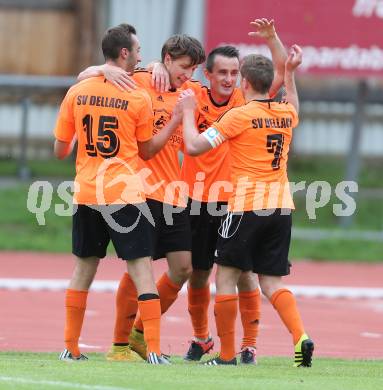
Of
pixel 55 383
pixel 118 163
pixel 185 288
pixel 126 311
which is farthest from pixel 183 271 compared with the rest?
pixel 185 288

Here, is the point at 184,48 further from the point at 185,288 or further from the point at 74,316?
the point at 185,288

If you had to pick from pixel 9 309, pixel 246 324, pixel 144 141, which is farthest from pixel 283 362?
pixel 9 309

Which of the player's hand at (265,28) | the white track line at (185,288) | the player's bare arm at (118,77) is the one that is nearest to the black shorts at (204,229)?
the player's bare arm at (118,77)

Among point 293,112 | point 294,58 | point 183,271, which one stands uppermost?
point 294,58

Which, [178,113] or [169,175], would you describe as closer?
[178,113]

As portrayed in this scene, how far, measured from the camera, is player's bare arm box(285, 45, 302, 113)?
9781 mm

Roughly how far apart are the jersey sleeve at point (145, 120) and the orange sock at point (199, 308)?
1.57 metres

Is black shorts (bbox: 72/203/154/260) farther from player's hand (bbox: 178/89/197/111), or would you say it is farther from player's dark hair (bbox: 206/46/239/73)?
player's dark hair (bbox: 206/46/239/73)

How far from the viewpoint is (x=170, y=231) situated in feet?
32.4

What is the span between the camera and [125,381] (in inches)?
316

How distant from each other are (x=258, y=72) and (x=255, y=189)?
0.84 meters

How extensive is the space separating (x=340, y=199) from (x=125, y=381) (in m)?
14.4

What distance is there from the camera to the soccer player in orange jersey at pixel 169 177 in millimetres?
9781

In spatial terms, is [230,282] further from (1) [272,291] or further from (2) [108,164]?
(2) [108,164]
